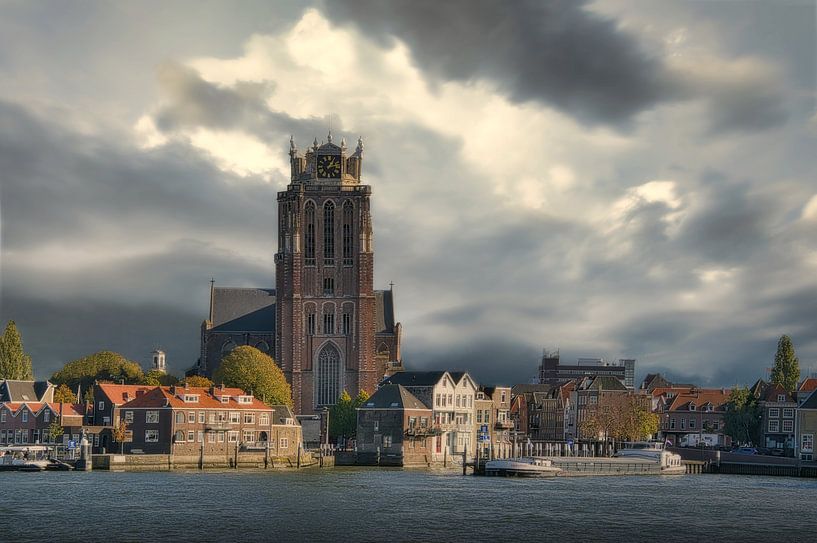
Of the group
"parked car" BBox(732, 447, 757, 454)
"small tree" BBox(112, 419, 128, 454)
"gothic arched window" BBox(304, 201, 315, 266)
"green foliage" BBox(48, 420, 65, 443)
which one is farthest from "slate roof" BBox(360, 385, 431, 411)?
"parked car" BBox(732, 447, 757, 454)

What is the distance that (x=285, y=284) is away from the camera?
180 m

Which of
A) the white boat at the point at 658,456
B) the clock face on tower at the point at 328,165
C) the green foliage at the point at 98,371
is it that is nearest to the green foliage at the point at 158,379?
the green foliage at the point at 98,371

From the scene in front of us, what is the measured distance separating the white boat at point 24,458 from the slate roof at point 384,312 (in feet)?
220

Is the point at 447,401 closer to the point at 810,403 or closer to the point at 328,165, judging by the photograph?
the point at 810,403

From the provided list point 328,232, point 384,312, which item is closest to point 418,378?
point 328,232

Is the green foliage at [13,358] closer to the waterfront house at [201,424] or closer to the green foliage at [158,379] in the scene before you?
the green foliage at [158,379]

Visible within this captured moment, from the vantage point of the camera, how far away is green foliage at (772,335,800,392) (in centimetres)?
18265

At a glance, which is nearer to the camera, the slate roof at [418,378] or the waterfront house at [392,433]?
the waterfront house at [392,433]

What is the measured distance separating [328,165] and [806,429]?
78.8 m

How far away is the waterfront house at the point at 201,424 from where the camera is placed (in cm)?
12875

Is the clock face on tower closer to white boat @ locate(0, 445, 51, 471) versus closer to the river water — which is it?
white boat @ locate(0, 445, 51, 471)

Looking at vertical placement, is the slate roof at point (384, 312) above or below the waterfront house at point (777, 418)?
above

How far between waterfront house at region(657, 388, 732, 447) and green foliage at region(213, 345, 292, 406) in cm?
6309

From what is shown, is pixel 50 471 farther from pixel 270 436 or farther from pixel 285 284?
pixel 285 284
